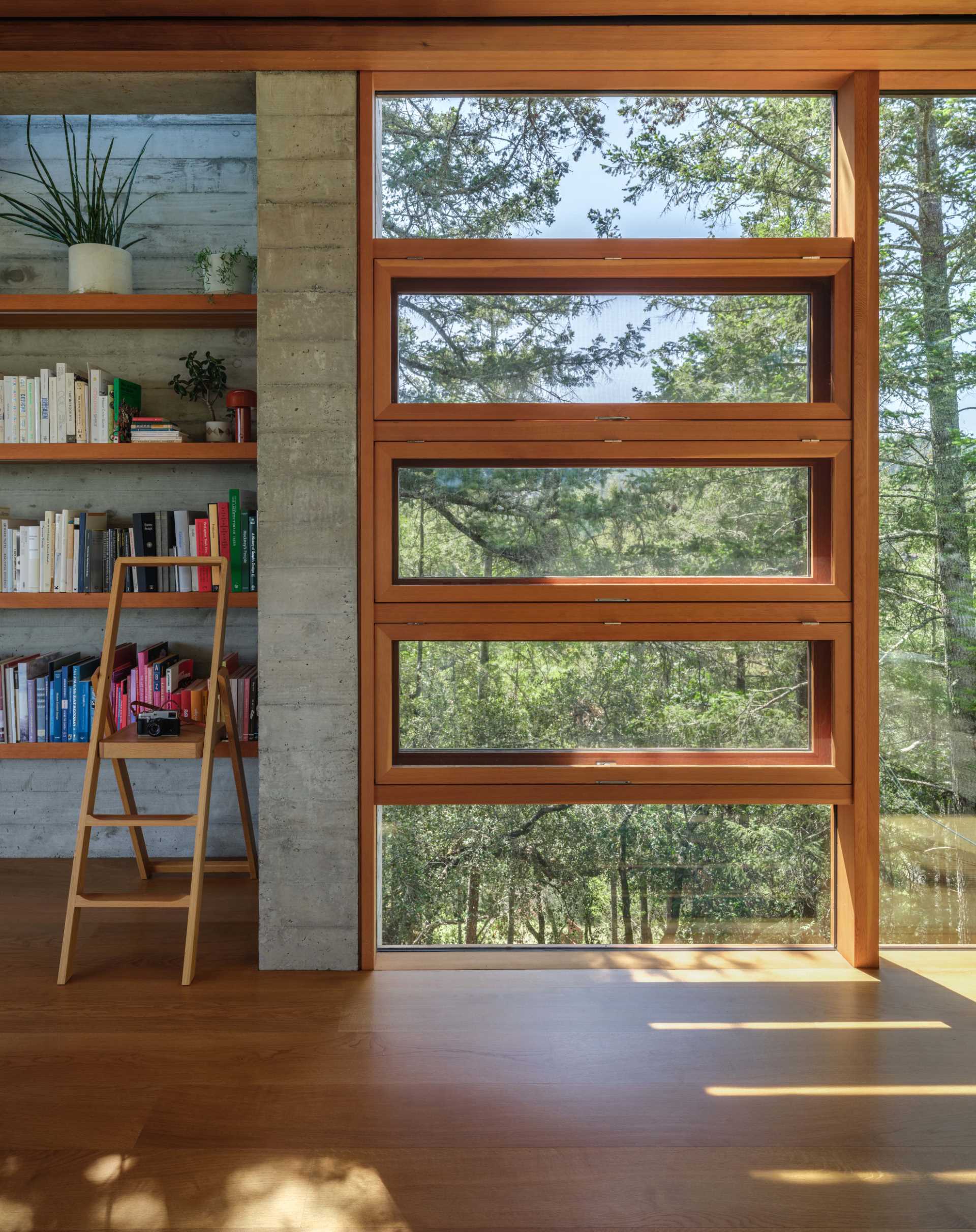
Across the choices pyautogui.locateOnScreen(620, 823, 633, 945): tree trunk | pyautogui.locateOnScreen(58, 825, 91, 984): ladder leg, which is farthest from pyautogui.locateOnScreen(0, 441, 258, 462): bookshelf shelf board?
pyautogui.locateOnScreen(620, 823, 633, 945): tree trunk

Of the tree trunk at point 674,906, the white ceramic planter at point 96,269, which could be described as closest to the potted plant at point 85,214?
the white ceramic planter at point 96,269

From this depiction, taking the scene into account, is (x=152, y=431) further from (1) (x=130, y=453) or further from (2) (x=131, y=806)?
(2) (x=131, y=806)

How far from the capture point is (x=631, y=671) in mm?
2613

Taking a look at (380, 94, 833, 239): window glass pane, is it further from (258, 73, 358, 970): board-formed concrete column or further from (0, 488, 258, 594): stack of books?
(0, 488, 258, 594): stack of books

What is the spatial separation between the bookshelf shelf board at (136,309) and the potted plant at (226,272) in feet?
0.19

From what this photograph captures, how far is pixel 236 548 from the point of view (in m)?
2.90

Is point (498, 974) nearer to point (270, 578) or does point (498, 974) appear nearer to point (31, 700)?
point (270, 578)

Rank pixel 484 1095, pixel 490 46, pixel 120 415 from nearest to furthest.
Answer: pixel 484 1095 → pixel 490 46 → pixel 120 415

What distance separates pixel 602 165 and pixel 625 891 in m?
2.32

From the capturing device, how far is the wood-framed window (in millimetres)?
2514

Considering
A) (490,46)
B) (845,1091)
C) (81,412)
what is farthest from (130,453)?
(845,1091)

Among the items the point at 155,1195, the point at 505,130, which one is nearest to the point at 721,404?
the point at 505,130

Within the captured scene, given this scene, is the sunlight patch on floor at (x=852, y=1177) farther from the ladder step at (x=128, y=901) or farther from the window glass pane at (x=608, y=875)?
the ladder step at (x=128, y=901)

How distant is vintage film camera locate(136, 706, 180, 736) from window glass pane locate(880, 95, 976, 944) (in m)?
2.29
